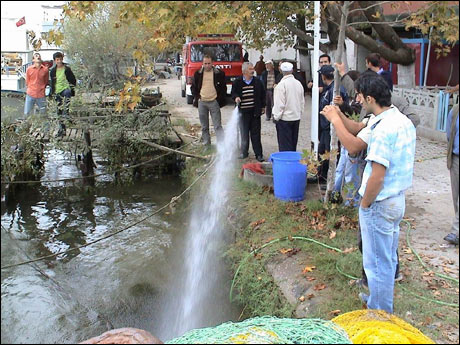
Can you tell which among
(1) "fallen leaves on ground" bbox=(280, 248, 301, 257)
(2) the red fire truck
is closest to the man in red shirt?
(1) "fallen leaves on ground" bbox=(280, 248, 301, 257)

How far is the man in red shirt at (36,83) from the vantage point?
10664 mm

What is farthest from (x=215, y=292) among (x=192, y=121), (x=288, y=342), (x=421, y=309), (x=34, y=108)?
(x=192, y=121)

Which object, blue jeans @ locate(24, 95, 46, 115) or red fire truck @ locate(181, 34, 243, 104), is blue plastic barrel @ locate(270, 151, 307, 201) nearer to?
blue jeans @ locate(24, 95, 46, 115)

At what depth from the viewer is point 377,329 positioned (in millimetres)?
3123

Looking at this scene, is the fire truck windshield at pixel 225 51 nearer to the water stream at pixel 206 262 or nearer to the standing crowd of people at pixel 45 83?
the standing crowd of people at pixel 45 83

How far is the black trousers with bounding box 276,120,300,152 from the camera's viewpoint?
8.33m

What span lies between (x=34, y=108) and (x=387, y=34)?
8542 mm

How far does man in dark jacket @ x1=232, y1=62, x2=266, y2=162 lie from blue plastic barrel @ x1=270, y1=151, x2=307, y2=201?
2308 millimetres

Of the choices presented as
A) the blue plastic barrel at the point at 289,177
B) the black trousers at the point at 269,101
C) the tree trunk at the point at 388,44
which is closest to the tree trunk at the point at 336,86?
the blue plastic barrel at the point at 289,177

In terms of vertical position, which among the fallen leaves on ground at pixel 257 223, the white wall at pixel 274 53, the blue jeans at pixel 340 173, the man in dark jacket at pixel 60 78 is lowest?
the fallen leaves on ground at pixel 257 223

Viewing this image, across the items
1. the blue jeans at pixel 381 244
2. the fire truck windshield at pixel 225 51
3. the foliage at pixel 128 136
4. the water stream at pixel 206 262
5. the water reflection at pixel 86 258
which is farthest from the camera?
the fire truck windshield at pixel 225 51

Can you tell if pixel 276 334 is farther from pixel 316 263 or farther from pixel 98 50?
pixel 98 50

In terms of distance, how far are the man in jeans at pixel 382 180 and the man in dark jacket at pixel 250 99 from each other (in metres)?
5.54

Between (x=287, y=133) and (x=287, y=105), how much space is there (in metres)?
0.51
